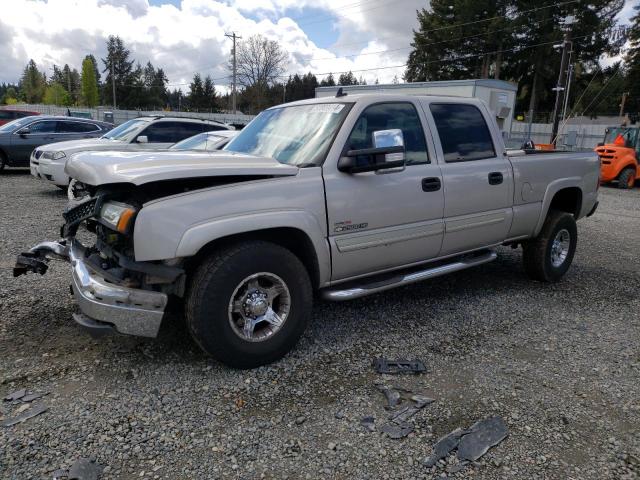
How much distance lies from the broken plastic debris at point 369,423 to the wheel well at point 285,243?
1.09 metres

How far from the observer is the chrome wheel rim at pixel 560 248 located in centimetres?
554

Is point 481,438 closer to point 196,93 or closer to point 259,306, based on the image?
point 259,306

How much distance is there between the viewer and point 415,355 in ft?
12.1

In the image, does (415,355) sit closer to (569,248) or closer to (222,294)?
(222,294)

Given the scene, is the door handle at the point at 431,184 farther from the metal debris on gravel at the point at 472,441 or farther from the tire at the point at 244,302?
the metal debris on gravel at the point at 472,441

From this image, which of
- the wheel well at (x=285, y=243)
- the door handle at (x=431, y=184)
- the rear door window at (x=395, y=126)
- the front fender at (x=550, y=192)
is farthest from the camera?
the front fender at (x=550, y=192)

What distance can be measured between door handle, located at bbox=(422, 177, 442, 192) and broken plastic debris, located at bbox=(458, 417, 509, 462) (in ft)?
6.21

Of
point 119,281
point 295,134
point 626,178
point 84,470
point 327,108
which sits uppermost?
point 327,108

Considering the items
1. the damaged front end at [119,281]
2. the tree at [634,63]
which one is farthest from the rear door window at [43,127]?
the tree at [634,63]

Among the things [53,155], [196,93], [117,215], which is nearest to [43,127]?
[53,155]

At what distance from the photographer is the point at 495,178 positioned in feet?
15.1

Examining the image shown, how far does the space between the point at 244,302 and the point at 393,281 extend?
1.29 m

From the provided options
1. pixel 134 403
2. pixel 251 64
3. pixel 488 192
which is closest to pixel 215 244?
pixel 134 403

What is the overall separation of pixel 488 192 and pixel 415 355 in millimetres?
1820
